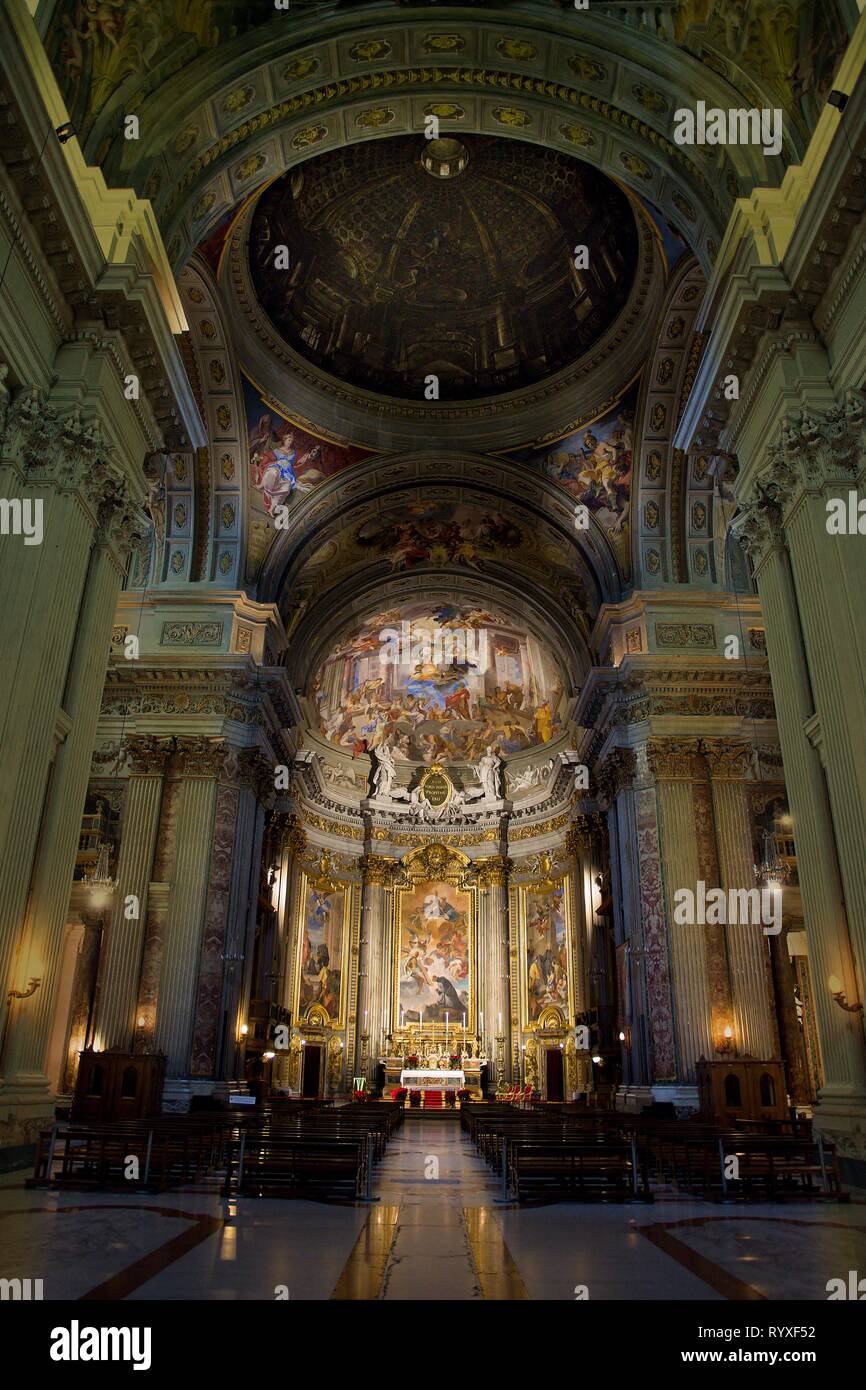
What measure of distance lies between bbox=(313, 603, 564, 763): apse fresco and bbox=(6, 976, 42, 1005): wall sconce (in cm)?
2279

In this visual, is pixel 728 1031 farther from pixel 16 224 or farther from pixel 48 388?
pixel 16 224

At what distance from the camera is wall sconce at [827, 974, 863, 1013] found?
925 cm

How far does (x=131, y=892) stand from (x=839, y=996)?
14.4m

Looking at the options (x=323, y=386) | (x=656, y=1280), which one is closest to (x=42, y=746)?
(x=656, y=1280)

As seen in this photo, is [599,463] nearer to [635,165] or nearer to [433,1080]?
[635,165]

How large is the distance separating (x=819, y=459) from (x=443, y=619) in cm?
2389

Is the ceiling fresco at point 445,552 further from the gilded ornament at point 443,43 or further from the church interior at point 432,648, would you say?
the gilded ornament at point 443,43

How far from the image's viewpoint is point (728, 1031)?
18094 millimetres

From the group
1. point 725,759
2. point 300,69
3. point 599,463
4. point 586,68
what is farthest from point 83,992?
point 586,68

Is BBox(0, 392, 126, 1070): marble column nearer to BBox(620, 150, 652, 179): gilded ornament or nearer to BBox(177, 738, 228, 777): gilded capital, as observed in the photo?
BBox(620, 150, 652, 179): gilded ornament

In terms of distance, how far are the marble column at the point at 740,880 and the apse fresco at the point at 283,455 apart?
1127 cm

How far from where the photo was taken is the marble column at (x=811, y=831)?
9305 mm

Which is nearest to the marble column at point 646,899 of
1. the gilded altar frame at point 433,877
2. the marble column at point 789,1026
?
the marble column at point 789,1026

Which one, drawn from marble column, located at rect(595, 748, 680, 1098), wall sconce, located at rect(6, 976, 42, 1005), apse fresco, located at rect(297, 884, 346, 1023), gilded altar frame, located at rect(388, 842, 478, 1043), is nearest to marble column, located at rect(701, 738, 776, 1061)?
marble column, located at rect(595, 748, 680, 1098)
